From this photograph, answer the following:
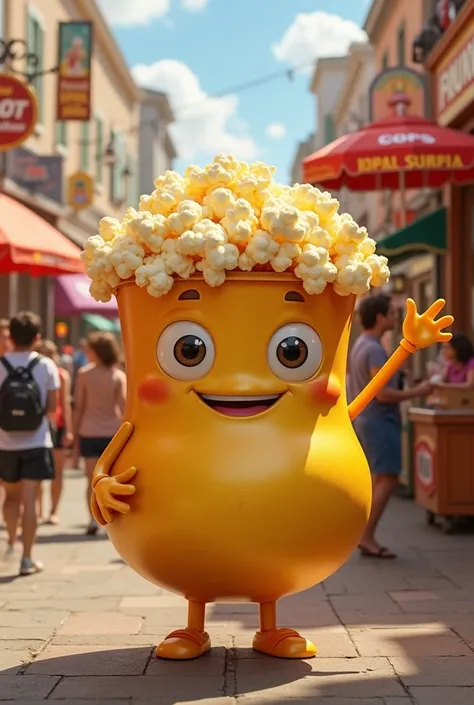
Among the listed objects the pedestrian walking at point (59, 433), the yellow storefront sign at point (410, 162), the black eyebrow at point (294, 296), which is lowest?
the pedestrian walking at point (59, 433)

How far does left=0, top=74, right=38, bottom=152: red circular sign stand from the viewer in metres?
12.5

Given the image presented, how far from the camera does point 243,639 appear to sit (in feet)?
17.1

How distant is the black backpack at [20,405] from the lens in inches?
279

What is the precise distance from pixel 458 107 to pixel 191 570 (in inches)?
344

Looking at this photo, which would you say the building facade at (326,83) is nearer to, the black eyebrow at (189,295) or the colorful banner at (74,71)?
the colorful banner at (74,71)

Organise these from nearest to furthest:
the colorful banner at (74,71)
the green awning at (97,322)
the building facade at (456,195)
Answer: the building facade at (456,195) < the colorful banner at (74,71) < the green awning at (97,322)

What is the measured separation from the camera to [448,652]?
195 inches

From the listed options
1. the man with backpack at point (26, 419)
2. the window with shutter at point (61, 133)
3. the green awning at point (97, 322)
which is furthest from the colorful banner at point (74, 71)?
the man with backpack at point (26, 419)

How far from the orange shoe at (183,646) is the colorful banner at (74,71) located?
49.5 feet

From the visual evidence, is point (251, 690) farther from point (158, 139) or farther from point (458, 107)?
point (158, 139)

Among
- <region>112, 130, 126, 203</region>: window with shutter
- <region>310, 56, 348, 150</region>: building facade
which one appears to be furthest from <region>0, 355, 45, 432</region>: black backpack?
<region>310, 56, 348, 150</region>: building facade

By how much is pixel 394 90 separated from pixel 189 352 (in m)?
10.4

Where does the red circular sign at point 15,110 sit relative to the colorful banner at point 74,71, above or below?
below

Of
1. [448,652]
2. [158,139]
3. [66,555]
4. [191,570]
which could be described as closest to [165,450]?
[191,570]
